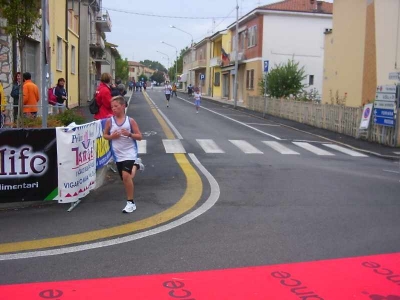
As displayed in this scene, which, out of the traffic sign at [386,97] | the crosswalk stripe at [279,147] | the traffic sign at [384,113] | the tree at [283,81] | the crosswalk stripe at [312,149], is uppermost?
the tree at [283,81]

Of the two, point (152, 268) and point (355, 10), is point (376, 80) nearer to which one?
point (355, 10)

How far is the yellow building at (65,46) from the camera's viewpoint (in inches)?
872

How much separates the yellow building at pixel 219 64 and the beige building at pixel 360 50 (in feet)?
85.1

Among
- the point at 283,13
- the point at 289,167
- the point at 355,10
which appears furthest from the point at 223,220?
the point at 283,13

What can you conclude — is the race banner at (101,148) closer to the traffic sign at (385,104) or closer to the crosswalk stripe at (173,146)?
the crosswalk stripe at (173,146)

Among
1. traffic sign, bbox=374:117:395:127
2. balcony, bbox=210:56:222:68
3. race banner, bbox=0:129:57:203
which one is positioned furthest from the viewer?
balcony, bbox=210:56:222:68

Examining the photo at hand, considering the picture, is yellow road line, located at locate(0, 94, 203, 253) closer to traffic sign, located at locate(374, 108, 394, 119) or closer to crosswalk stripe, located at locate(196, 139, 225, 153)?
crosswalk stripe, located at locate(196, 139, 225, 153)

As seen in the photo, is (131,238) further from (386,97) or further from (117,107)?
(386,97)

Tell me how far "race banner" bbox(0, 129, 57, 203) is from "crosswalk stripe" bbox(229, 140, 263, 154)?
Result: 7.93m

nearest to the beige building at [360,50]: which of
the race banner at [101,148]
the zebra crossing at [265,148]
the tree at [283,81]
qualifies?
the tree at [283,81]

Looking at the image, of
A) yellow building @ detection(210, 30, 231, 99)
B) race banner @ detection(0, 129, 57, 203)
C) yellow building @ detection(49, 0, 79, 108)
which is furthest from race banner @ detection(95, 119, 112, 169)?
yellow building @ detection(210, 30, 231, 99)

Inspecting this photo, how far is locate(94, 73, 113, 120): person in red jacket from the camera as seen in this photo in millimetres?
10297

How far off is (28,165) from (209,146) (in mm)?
8655

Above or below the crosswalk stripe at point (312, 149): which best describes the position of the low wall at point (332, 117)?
above
